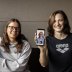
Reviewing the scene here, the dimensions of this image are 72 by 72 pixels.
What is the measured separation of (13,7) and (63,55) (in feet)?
3.32

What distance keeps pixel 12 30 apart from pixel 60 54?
0.53m

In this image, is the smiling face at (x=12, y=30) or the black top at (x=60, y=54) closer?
the black top at (x=60, y=54)

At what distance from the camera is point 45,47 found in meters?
1.92

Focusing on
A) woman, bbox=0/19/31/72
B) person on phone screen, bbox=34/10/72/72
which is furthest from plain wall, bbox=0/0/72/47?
person on phone screen, bbox=34/10/72/72

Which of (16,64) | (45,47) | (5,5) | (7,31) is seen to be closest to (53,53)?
(45,47)

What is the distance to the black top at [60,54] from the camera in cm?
187

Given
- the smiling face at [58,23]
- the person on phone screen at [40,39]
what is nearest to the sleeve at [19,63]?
the person on phone screen at [40,39]

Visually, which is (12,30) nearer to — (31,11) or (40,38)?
(40,38)

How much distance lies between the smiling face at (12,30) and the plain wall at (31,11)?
0.45m

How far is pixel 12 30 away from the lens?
2.13 m

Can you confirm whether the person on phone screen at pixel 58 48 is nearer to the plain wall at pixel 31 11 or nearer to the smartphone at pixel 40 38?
the smartphone at pixel 40 38

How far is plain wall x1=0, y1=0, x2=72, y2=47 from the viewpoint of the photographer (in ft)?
8.52

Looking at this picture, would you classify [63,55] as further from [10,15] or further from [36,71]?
[10,15]

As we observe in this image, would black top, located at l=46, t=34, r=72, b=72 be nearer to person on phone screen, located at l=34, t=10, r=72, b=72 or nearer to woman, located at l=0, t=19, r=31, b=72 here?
person on phone screen, located at l=34, t=10, r=72, b=72
